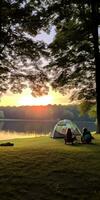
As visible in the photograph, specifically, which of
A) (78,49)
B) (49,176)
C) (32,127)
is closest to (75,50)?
(78,49)

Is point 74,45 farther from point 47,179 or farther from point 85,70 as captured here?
point 47,179

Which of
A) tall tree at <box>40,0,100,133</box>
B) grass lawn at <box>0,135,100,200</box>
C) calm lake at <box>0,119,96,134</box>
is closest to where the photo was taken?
grass lawn at <box>0,135,100,200</box>

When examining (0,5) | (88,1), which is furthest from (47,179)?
(88,1)

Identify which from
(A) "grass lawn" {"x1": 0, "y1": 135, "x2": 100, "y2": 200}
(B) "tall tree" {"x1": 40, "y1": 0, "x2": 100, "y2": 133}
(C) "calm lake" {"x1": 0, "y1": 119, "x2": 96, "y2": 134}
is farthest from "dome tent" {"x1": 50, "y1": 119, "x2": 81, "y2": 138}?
(C) "calm lake" {"x1": 0, "y1": 119, "x2": 96, "y2": 134}

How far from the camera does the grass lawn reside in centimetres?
991

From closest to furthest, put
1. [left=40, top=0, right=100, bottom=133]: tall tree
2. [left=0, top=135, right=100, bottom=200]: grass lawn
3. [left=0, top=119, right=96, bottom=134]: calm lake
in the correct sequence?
1. [left=0, top=135, right=100, bottom=200]: grass lawn
2. [left=40, top=0, right=100, bottom=133]: tall tree
3. [left=0, top=119, right=96, bottom=134]: calm lake

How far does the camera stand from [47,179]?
11.3 m

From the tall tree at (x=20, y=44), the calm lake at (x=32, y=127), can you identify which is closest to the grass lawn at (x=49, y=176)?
the tall tree at (x=20, y=44)

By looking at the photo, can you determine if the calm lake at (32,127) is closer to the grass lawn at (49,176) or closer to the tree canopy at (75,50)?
the tree canopy at (75,50)

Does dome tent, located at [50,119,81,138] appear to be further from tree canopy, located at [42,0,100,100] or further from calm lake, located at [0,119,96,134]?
calm lake, located at [0,119,96,134]

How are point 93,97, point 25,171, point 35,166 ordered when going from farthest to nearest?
point 93,97, point 35,166, point 25,171

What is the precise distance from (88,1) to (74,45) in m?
4.68

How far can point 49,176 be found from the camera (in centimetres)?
1162

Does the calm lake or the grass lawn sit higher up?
the calm lake
